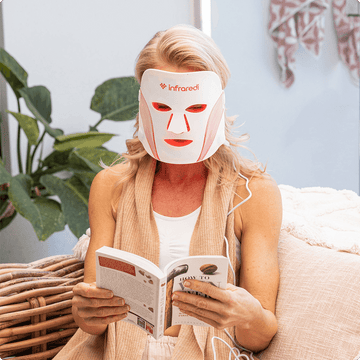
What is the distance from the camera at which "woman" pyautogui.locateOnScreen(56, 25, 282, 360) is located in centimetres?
102

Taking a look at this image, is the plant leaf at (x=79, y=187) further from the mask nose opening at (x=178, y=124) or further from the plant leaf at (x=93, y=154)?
the mask nose opening at (x=178, y=124)

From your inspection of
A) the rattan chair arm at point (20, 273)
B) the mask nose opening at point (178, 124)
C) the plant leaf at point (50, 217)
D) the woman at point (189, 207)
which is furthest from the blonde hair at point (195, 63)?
the plant leaf at point (50, 217)

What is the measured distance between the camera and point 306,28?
2.81 meters

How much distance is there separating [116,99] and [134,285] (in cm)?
144

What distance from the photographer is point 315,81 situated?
9.67 feet

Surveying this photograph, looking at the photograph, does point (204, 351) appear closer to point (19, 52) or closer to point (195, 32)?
point (195, 32)

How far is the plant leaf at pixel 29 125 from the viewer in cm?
191

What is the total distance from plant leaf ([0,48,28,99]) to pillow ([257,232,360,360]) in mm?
1543

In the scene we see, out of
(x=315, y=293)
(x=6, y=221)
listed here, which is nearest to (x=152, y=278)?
(x=315, y=293)

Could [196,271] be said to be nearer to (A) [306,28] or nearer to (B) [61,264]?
(B) [61,264]

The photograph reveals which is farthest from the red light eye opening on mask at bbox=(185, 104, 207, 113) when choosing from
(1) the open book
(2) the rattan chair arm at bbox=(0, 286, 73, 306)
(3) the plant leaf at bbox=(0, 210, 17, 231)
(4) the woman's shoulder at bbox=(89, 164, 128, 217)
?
(3) the plant leaf at bbox=(0, 210, 17, 231)

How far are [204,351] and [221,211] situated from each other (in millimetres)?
354

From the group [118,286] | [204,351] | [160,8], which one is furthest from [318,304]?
[160,8]

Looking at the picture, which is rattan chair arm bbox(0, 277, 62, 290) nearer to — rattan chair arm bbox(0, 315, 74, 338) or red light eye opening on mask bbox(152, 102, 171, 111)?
rattan chair arm bbox(0, 315, 74, 338)
